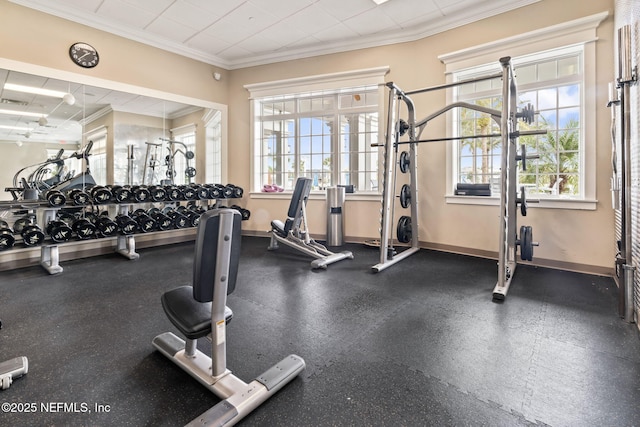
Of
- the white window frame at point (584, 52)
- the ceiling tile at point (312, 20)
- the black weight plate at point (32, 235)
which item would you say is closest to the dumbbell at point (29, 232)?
the black weight plate at point (32, 235)

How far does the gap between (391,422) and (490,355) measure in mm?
849

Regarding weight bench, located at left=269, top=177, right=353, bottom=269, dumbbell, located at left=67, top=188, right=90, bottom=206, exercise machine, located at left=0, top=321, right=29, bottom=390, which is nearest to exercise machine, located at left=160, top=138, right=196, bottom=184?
dumbbell, located at left=67, top=188, right=90, bottom=206

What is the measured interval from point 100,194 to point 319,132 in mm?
3316

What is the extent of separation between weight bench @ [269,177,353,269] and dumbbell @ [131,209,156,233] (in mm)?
1692

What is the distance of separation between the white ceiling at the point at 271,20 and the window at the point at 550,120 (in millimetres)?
803

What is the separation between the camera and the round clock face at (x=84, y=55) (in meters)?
3.98

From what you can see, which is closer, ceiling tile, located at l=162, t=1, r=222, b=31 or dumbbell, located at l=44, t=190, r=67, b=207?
dumbbell, located at l=44, t=190, r=67, b=207

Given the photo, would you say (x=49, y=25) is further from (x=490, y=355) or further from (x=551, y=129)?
(x=551, y=129)

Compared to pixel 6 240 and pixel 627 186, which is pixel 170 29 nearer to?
pixel 6 240

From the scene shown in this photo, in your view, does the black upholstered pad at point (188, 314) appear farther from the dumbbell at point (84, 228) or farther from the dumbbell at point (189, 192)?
the dumbbell at point (189, 192)

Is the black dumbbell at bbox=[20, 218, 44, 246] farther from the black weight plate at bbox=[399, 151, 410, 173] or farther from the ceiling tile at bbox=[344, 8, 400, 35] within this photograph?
the ceiling tile at bbox=[344, 8, 400, 35]

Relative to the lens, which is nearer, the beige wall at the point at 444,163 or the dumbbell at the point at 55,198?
the beige wall at the point at 444,163

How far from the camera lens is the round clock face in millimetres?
3979

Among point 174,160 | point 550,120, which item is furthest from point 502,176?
point 174,160
